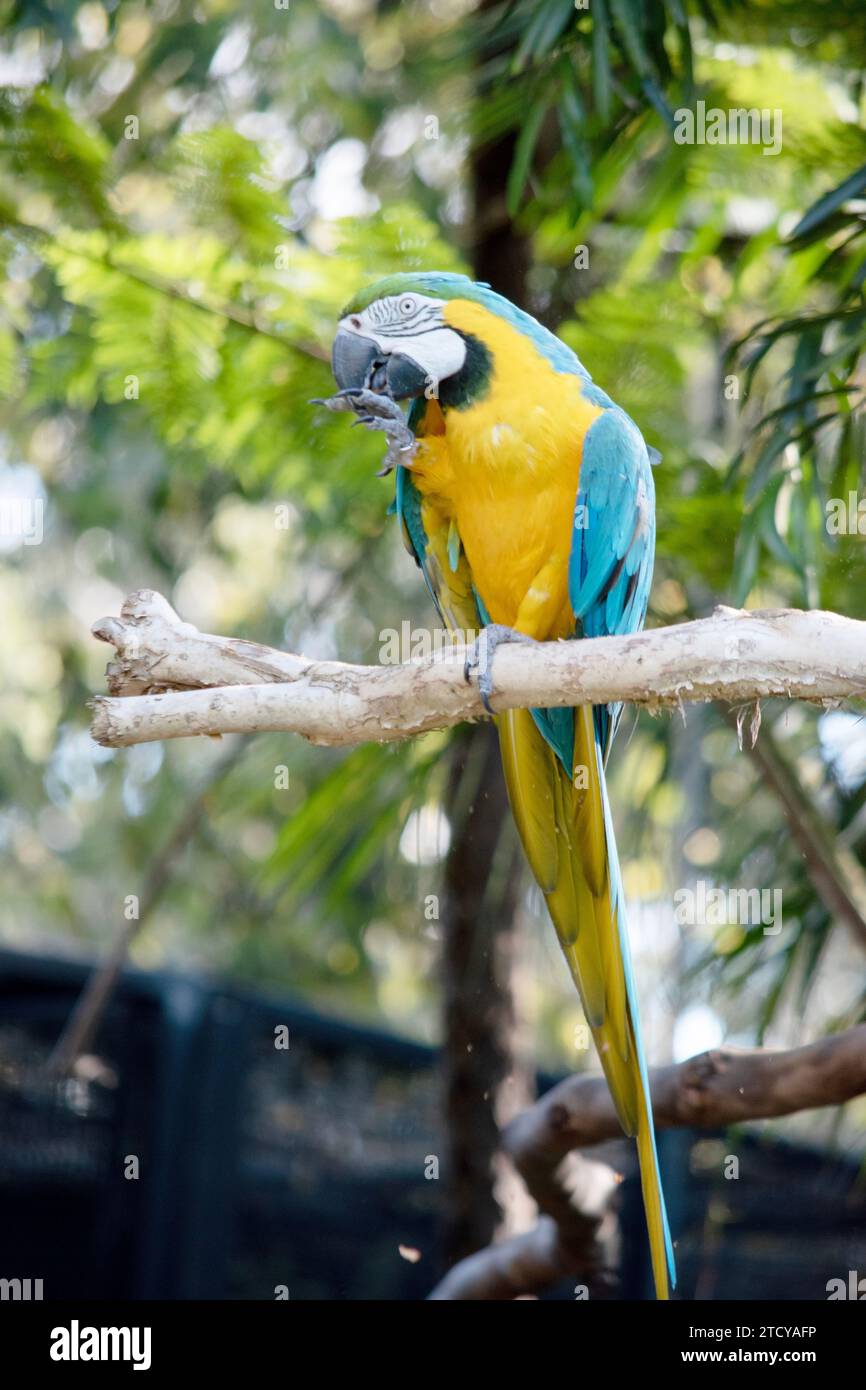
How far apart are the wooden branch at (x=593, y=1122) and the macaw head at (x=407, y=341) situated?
2.84ft

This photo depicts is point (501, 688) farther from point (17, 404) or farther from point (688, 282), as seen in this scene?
point (17, 404)

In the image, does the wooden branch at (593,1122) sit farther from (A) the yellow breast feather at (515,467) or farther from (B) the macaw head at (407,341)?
(B) the macaw head at (407,341)

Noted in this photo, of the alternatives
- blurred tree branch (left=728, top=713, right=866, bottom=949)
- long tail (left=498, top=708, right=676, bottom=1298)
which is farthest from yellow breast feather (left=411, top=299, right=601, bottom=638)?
blurred tree branch (left=728, top=713, right=866, bottom=949)

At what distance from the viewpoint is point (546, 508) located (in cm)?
146

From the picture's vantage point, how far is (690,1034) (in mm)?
2133

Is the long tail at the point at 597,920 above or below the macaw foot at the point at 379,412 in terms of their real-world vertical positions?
below

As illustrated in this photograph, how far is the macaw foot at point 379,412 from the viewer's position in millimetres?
1417

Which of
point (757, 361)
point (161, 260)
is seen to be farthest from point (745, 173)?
point (161, 260)

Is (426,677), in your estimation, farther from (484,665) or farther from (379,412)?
(379,412)

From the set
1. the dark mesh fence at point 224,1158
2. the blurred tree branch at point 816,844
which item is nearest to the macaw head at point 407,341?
the blurred tree branch at point 816,844

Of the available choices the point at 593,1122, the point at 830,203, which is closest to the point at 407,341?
the point at 830,203

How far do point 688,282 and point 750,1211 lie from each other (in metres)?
1.71

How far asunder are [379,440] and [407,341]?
0.45 meters

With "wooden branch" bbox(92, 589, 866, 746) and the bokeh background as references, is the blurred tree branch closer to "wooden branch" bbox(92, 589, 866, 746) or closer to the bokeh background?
the bokeh background
